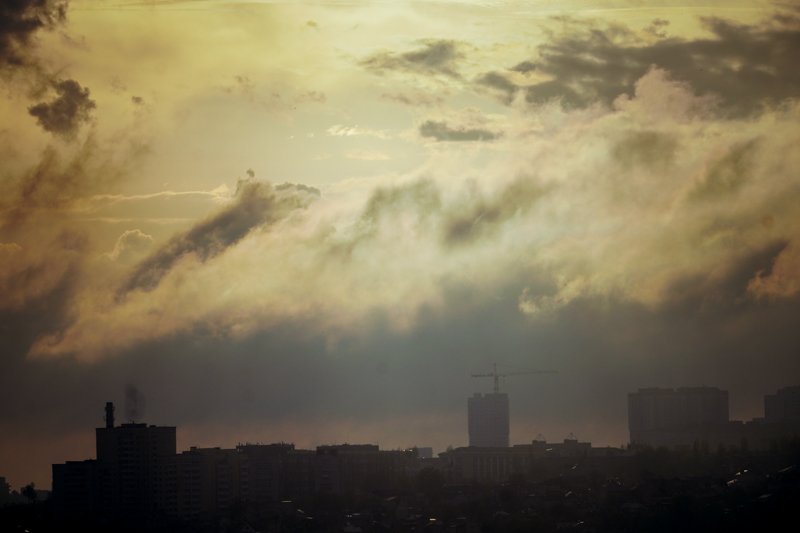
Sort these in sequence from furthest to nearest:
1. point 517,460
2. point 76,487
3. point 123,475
Result: point 517,460 → point 123,475 → point 76,487

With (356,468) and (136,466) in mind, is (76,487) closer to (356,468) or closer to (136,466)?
(136,466)

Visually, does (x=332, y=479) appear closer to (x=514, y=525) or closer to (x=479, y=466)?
(x=479, y=466)

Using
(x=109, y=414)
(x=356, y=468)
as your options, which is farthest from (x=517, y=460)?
(x=109, y=414)

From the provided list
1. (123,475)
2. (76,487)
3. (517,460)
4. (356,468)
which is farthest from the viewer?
(517,460)

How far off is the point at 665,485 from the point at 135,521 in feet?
115

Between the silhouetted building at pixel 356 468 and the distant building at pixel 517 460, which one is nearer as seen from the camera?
the silhouetted building at pixel 356 468

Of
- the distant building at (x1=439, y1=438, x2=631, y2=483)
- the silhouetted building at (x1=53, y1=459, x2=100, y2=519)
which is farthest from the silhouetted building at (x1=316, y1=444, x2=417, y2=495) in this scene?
the silhouetted building at (x1=53, y1=459, x2=100, y2=519)

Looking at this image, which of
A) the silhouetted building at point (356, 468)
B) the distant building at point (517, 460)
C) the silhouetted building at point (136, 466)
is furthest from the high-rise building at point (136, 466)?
the distant building at point (517, 460)

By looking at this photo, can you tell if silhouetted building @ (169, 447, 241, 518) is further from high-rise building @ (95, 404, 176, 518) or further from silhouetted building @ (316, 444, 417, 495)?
silhouetted building @ (316, 444, 417, 495)

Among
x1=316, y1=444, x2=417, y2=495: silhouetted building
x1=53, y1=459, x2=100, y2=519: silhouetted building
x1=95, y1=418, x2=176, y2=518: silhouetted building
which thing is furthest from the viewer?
x1=316, y1=444, x2=417, y2=495: silhouetted building

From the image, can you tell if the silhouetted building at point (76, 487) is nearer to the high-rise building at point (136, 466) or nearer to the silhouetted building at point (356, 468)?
the high-rise building at point (136, 466)

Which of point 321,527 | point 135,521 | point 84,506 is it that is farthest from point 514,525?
point 84,506

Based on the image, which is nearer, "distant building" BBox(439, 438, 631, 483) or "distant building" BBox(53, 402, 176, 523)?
"distant building" BBox(53, 402, 176, 523)

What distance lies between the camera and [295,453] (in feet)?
508
